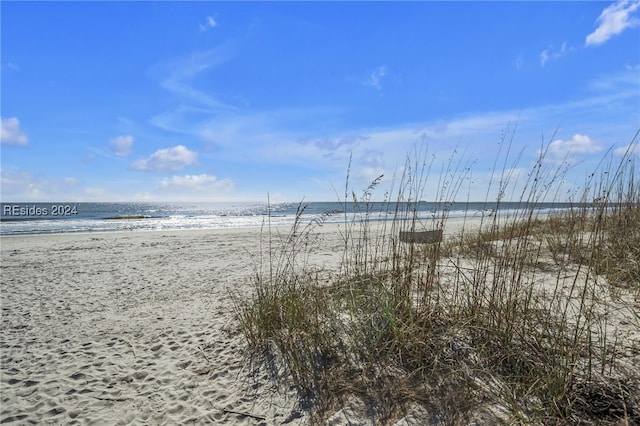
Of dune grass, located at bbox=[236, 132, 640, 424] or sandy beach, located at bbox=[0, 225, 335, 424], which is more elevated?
dune grass, located at bbox=[236, 132, 640, 424]

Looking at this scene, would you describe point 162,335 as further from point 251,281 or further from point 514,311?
point 514,311

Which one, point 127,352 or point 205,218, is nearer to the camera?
point 127,352

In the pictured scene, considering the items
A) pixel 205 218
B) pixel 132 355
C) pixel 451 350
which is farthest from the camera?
pixel 205 218

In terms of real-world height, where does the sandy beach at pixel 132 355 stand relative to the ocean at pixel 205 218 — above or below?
below

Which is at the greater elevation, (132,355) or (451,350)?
(451,350)

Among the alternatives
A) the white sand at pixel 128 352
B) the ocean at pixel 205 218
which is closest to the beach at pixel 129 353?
the white sand at pixel 128 352

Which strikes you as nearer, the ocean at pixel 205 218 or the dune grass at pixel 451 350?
the dune grass at pixel 451 350

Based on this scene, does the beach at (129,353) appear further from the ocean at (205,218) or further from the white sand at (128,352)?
the ocean at (205,218)

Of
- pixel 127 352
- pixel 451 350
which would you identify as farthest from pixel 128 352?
pixel 451 350

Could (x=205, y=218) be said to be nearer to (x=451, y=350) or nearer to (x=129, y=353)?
(x=129, y=353)

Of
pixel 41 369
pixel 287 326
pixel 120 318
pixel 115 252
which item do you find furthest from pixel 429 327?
pixel 115 252

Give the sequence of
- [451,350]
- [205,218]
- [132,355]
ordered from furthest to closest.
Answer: [205,218] < [132,355] < [451,350]

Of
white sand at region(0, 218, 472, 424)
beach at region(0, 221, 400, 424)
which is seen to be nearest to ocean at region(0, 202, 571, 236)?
white sand at region(0, 218, 472, 424)

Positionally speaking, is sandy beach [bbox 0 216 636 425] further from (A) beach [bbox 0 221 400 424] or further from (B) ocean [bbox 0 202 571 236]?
(B) ocean [bbox 0 202 571 236]
